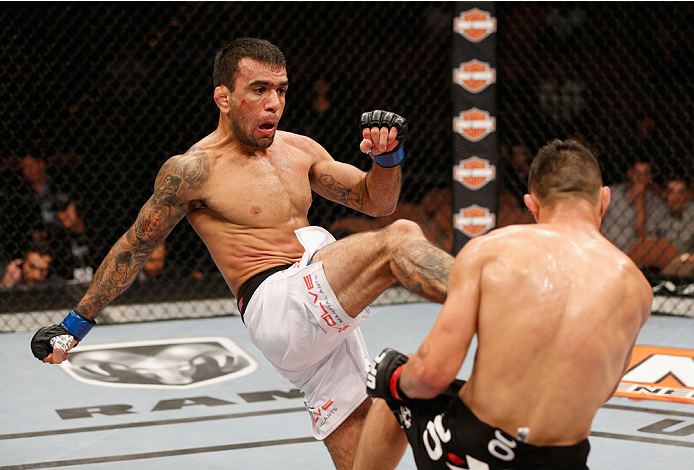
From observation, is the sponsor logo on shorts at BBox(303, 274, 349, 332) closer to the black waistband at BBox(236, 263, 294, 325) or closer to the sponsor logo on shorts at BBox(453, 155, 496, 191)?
the black waistband at BBox(236, 263, 294, 325)

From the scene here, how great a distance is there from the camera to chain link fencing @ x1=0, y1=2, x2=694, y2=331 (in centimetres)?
507

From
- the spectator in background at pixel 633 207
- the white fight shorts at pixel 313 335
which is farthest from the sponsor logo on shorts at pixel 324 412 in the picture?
the spectator in background at pixel 633 207

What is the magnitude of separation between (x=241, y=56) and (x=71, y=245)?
3196 mm

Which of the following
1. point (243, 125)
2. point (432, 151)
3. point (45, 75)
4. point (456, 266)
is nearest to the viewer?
point (456, 266)

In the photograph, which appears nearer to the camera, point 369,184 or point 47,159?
point 369,184

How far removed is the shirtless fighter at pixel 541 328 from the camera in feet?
4.95

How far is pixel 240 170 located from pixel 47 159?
323cm

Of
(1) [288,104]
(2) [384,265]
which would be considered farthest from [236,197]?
(1) [288,104]

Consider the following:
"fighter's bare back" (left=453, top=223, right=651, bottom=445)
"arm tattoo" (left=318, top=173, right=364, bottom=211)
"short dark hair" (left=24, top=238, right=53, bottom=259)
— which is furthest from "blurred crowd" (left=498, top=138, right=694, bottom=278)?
"fighter's bare back" (left=453, top=223, right=651, bottom=445)

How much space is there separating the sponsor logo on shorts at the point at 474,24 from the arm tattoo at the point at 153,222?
2.99 meters

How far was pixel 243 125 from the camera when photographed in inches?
94.0

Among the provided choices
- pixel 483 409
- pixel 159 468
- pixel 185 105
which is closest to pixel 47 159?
pixel 185 105

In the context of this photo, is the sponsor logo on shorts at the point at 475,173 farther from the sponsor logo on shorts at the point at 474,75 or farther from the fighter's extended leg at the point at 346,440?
the fighter's extended leg at the point at 346,440

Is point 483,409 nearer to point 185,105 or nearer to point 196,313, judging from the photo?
point 196,313
